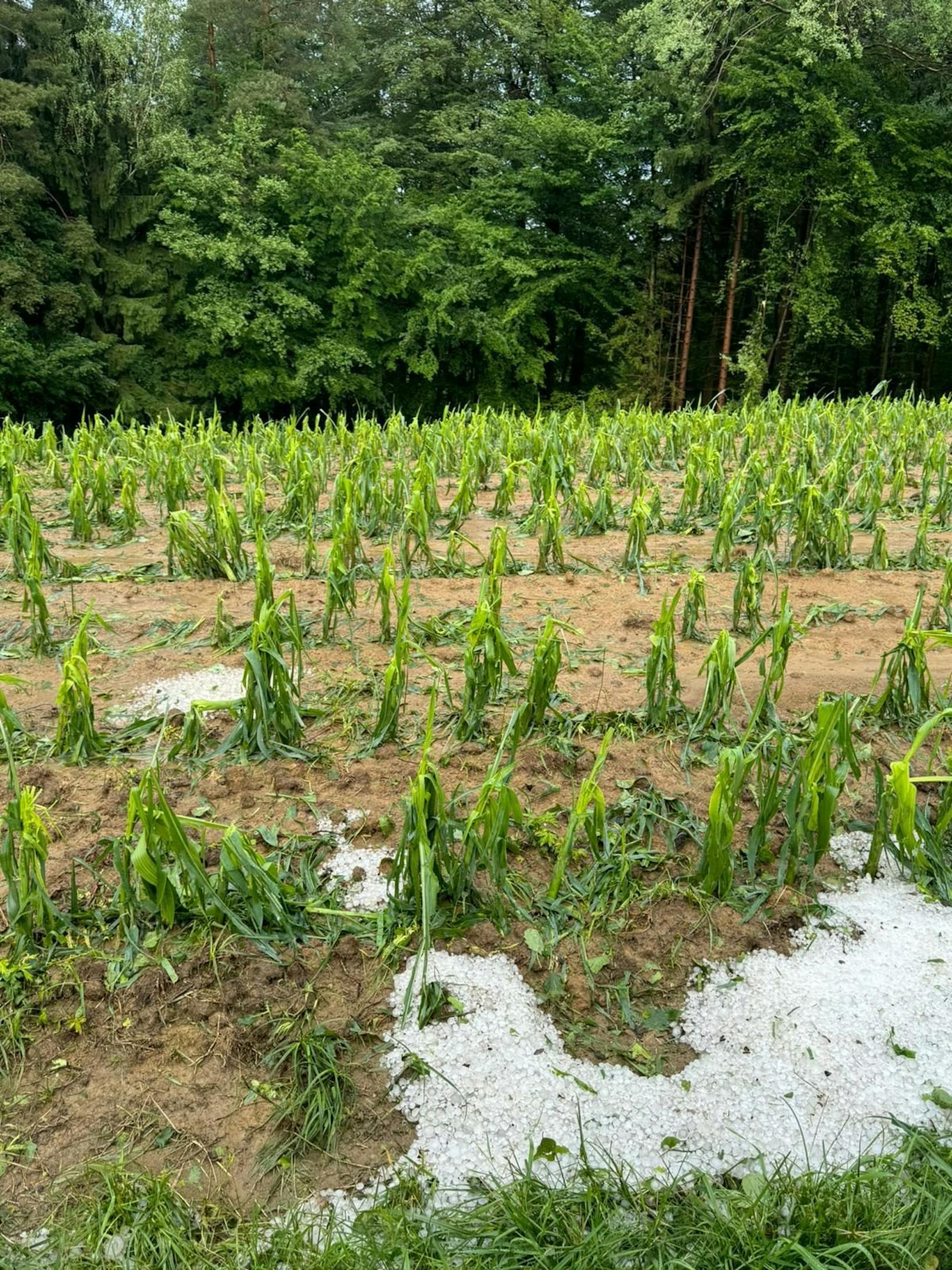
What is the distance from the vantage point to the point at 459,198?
16.5 m

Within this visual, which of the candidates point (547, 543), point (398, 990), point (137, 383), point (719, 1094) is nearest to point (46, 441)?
point (547, 543)

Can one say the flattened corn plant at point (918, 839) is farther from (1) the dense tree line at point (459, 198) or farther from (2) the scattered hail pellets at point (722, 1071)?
(1) the dense tree line at point (459, 198)

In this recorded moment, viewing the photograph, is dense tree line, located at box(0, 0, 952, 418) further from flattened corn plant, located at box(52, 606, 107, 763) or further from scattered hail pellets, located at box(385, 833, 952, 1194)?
scattered hail pellets, located at box(385, 833, 952, 1194)

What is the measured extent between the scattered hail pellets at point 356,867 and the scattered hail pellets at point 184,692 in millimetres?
641

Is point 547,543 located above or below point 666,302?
below

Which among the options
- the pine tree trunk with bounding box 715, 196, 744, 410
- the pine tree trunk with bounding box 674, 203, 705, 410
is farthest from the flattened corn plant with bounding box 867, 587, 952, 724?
the pine tree trunk with bounding box 674, 203, 705, 410

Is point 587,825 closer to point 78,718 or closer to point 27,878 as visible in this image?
point 27,878

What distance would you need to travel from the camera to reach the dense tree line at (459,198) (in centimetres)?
1362

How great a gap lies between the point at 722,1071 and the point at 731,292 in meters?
16.3

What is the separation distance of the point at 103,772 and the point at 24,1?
16530 mm

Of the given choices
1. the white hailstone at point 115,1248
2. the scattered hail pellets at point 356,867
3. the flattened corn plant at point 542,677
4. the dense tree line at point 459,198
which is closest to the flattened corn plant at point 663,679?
the flattened corn plant at point 542,677

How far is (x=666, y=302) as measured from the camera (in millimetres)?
17484

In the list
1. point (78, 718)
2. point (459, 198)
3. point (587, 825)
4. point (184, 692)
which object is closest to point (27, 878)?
point (78, 718)

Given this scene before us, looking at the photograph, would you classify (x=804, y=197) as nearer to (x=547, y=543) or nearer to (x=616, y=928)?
(x=547, y=543)
